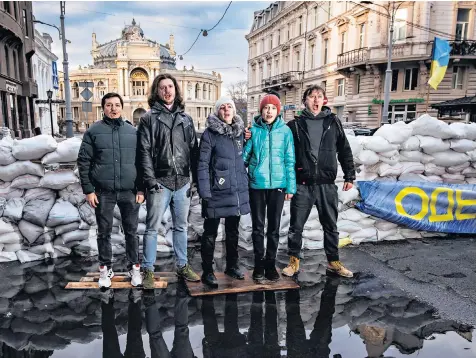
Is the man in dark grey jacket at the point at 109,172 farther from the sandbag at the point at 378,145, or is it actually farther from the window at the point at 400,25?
the window at the point at 400,25

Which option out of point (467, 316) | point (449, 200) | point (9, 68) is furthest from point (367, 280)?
point (9, 68)

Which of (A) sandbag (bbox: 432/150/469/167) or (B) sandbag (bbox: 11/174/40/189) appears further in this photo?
(A) sandbag (bbox: 432/150/469/167)

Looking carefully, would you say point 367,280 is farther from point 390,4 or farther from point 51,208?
point 390,4

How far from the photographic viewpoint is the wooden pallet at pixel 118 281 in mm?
3572

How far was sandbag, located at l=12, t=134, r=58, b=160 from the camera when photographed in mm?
4375

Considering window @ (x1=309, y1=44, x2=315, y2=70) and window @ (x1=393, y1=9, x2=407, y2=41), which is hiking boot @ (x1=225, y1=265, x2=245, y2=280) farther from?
window @ (x1=309, y1=44, x2=315, y2=70)

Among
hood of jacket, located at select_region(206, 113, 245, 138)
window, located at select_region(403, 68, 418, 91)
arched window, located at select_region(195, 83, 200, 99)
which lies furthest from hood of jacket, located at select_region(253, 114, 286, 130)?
arched window, located at select_region(195, 83, 200, 99)

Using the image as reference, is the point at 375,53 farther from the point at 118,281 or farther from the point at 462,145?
the point at 118,281

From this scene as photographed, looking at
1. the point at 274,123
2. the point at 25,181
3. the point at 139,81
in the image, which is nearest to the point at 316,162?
the point at 274,123

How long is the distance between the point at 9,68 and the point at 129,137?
21.9 meters

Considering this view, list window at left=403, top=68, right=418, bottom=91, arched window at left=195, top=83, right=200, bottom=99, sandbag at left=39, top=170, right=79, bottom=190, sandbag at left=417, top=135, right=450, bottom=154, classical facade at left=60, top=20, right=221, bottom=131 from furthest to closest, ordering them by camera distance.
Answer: arched window at left=195, top=83, right=200, bottom=99 < classical facade at left=60, top=20, right=221, bottom=131 < window at left=403, top=68, right=418, bottom=91 < sandbag at left=417, top=135, right=450, bottom=154 < sandbag at left=39, top=170, right=79, bottom=190

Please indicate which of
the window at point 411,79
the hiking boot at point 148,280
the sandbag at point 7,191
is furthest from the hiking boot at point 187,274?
the window at point 411,79

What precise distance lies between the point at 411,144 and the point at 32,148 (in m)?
4.82

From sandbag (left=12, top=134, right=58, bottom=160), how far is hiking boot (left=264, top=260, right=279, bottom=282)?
2.82m
